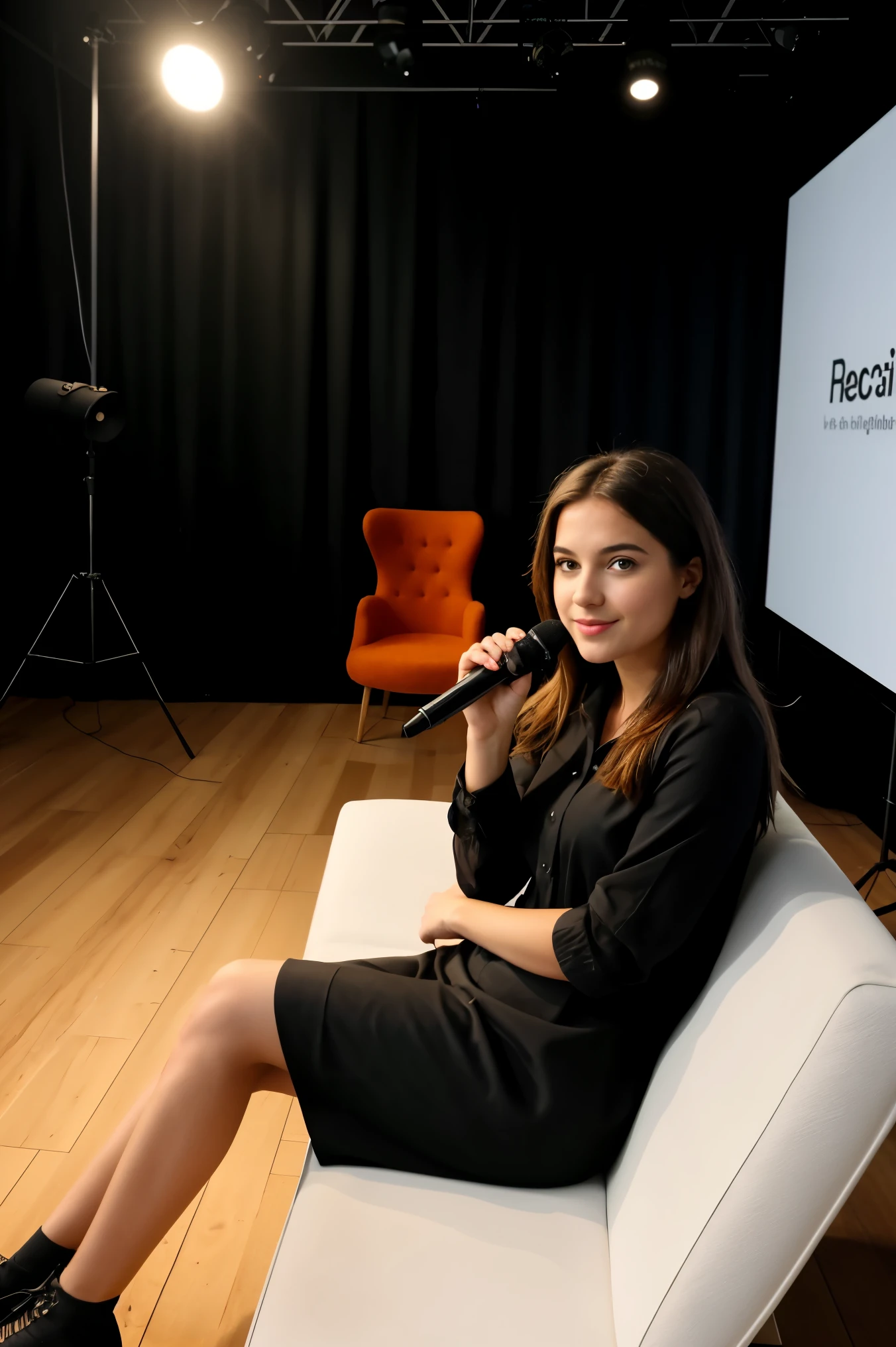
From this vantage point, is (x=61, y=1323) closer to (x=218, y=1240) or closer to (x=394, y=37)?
(x=218, y=1240)

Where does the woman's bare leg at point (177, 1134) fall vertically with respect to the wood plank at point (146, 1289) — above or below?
above

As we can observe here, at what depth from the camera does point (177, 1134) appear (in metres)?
1.24

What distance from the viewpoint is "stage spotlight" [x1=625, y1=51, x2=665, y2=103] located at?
3.87 metres

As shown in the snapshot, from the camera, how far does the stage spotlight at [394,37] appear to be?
3.73 metres

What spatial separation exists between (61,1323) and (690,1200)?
0.78 meters

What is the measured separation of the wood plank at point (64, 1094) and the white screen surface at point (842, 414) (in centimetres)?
246

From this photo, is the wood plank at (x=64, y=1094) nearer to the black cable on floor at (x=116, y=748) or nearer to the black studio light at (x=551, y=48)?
the black cable on floor at (x=116, y=748)

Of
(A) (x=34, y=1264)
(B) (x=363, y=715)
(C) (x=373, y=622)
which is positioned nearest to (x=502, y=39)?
(C) (x=373, y=622)

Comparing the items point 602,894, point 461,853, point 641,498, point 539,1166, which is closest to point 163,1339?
point 539,1166

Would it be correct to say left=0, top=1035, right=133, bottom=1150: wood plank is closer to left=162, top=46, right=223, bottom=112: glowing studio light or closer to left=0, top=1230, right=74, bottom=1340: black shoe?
left=0, top=1230, right=74, bottom=1340: black shoe

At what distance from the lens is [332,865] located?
2.08m

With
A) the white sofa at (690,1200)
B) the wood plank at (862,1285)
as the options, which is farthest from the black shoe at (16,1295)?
the wood plank at (862,1285)

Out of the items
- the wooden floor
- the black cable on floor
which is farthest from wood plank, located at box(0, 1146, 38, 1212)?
the black cable on floor

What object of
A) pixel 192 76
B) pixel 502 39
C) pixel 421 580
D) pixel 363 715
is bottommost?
pixel 363 715
